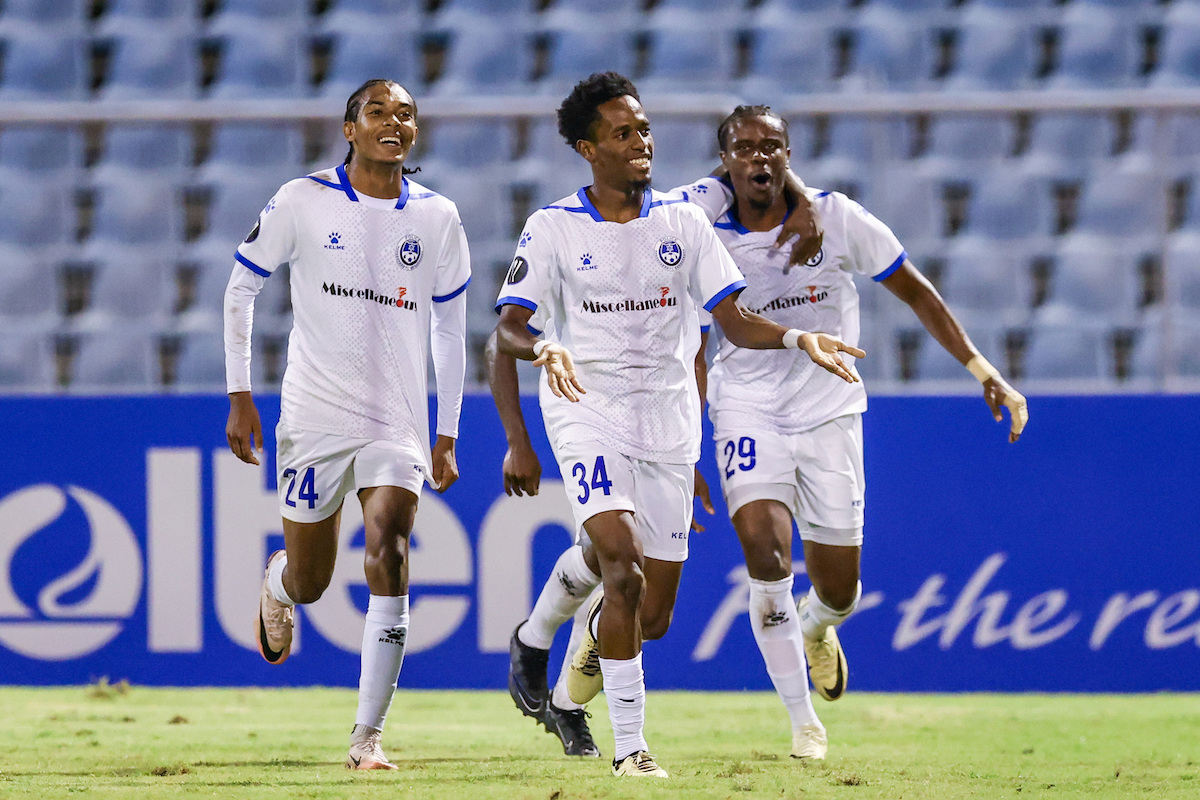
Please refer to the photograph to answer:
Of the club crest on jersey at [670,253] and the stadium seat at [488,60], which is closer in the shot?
the club crest on jersey at [670,253]

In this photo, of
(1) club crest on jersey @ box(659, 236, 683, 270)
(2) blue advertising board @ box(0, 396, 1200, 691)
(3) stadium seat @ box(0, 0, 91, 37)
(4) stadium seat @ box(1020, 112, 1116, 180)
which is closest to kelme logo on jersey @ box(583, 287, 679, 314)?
(1) club crest on jersey @ box(659, 236, 683, 270)

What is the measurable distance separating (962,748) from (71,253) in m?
4.91

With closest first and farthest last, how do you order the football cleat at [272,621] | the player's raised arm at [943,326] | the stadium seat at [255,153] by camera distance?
the player's raised arm at [943,326], the football cleat at [272,621], the stadium seat at [255,153]

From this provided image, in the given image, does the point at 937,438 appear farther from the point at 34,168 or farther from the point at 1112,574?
the point at 34,168

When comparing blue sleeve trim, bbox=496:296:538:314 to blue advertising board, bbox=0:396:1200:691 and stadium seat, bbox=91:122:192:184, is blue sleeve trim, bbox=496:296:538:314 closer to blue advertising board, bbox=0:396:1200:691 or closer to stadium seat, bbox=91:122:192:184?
blue advertising board, bbox=0:396:1200:691

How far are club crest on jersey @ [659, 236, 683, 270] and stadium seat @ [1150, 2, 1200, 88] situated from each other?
6566 millimetres

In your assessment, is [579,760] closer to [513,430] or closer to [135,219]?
[513,430]

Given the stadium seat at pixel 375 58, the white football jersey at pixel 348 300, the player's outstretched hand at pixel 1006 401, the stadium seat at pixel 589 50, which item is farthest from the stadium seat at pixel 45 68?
the player's outstretched hand at pixel 1006 401

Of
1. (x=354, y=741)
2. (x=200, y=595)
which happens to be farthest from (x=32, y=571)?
(x=354, y=741)

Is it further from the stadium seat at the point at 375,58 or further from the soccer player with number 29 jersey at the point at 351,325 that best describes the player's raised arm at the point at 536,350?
the stadium seat at the point at 375,58

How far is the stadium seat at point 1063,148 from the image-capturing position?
28.6ft

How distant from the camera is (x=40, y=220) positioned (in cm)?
747

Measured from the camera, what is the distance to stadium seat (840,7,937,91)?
10.1m

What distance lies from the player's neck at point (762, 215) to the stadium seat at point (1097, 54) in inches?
219
